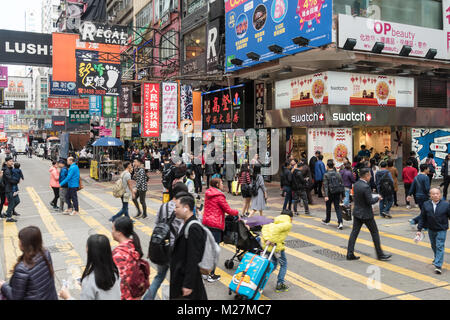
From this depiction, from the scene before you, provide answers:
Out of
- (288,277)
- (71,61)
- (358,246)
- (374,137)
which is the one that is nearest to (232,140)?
(374,137)

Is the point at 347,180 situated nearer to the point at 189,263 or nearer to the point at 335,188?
the point at 335,188

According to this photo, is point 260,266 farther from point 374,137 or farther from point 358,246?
point 374,137

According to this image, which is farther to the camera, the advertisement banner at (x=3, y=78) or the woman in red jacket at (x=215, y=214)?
the advertisement banner at (x=3, y=78)

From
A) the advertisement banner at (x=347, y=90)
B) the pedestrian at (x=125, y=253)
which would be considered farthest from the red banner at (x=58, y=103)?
the pedestrian at (x=125, y=253)

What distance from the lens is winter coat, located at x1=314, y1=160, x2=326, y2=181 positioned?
52.7 feet

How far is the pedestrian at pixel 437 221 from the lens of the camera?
7008mm

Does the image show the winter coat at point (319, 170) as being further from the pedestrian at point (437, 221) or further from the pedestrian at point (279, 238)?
the pedestrian at point (279, 238)

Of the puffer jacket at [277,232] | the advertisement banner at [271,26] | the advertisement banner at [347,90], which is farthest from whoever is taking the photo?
the advertisement banner at [347,90]

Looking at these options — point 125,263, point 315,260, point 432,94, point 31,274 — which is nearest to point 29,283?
point 31,274

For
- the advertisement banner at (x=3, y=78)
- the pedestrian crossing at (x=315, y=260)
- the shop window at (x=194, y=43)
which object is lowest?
the pedestrian crossing at (x=315, y=260)

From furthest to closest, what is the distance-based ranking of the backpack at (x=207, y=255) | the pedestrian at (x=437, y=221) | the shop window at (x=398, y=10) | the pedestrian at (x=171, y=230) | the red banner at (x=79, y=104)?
the red banner at (x=79, y=104)
the shop window at (x=398, y=10)
the pedestrian at (x=437, y=221)
the pedestrian at (x=171, y=230)
the backpack at (x=207, y=255)

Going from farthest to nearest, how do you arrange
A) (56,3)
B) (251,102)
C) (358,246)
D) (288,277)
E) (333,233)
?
(56,3), (251,102), (333,233), (358,246), (288,277)

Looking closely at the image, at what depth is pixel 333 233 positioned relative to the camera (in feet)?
34.3
